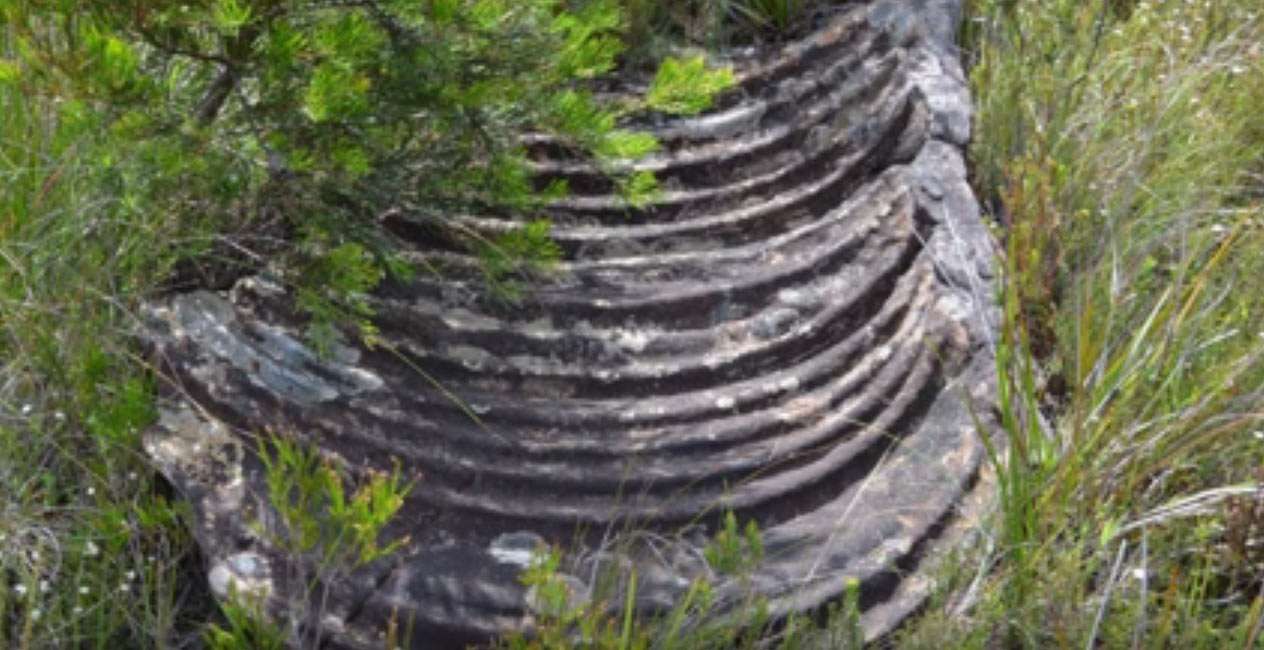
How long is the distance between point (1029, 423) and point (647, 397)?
635 mm

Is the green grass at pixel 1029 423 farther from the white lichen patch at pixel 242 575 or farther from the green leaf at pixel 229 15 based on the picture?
the green leaf at pixel 229 15

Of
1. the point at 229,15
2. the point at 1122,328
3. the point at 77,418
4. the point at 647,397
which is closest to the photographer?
the point at 229,15

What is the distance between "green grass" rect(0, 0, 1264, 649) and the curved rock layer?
99 mm

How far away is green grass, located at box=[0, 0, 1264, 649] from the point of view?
2.49 metres

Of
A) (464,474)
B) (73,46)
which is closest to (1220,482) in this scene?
(464,474)

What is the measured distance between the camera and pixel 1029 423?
8.94ft

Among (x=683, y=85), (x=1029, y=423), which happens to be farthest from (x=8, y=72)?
(x=1029, y=423)

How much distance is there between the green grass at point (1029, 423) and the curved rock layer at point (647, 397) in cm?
10

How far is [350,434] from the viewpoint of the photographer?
266 cm

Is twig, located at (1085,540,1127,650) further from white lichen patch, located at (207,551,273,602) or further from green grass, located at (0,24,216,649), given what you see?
green grass, located at (0,24,216,649)

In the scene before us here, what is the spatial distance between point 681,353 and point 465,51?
0.64m

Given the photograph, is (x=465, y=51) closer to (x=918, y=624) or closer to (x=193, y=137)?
(x=193, y=137)

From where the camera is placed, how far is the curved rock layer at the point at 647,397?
2.52 metres

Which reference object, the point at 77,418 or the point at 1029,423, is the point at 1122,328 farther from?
the point at 77,418
